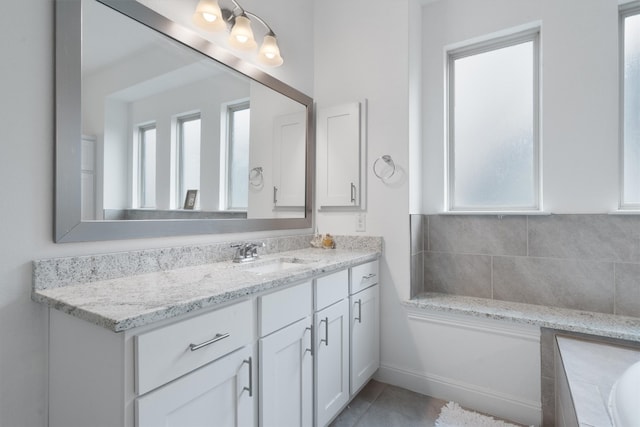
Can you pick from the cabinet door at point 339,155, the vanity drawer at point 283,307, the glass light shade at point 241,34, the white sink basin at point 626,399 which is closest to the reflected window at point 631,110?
the white sink basin at point 626,399

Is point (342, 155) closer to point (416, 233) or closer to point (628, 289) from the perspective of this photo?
point (416, 233)

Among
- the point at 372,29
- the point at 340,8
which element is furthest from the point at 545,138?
the point at 340,8

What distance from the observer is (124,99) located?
1.34m

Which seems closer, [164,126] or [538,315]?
[164,126]

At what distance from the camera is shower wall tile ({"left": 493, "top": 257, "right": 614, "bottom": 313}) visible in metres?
1.82

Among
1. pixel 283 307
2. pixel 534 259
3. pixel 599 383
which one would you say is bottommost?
pixel 599 383

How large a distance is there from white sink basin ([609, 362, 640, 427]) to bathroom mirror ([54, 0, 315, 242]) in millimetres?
1724

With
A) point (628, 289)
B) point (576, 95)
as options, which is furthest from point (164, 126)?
point (628, 289)

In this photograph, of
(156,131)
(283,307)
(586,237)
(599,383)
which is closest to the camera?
(599,383)

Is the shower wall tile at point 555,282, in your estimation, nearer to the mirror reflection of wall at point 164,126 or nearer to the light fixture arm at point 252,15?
the mirror reflection of wall at point 164,126

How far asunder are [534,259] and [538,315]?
14.7 inches

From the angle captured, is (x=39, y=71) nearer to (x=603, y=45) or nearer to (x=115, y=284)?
(x=115, y=284)

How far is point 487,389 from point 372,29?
2.45 metres

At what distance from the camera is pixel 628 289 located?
1765 millimetres
